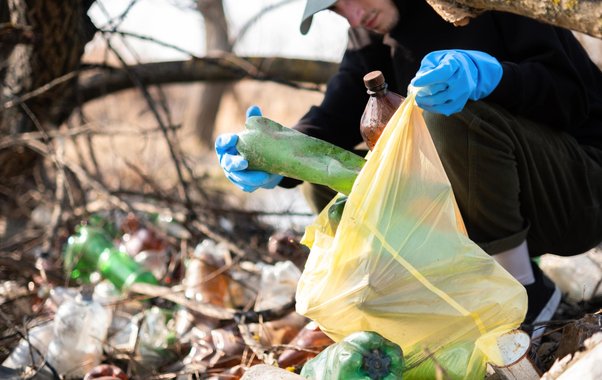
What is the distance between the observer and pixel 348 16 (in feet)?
6.32

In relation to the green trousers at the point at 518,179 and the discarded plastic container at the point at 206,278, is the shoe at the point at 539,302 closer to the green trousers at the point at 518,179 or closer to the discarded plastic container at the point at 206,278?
the green trousers at the point at 518,179

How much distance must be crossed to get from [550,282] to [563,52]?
0.64m

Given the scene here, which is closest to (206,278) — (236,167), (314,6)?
(236,167)

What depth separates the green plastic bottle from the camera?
254cm

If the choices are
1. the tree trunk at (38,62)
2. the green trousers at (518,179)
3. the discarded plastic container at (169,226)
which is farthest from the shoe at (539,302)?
the tree trunk at (38,62)

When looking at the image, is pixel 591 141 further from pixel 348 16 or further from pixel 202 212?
pixel 202 212

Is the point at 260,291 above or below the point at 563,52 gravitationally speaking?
below

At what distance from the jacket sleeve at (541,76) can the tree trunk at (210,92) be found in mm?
7935

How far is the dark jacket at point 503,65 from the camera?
1.82 metres

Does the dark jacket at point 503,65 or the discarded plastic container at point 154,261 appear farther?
the discarded plastic container at point 154,261

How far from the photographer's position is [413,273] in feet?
4.48

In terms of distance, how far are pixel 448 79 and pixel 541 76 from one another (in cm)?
42

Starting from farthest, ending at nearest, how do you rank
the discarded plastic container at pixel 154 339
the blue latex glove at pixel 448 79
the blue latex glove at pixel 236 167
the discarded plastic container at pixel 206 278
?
the discarded plastic container at pixel 206 278 → the discarded plastic container at pixel 154 339 → the blue latex glove at pixel 236 167 → the blue latex glove at pixel 448 79

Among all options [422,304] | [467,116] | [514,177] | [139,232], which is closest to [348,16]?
[467,116]
